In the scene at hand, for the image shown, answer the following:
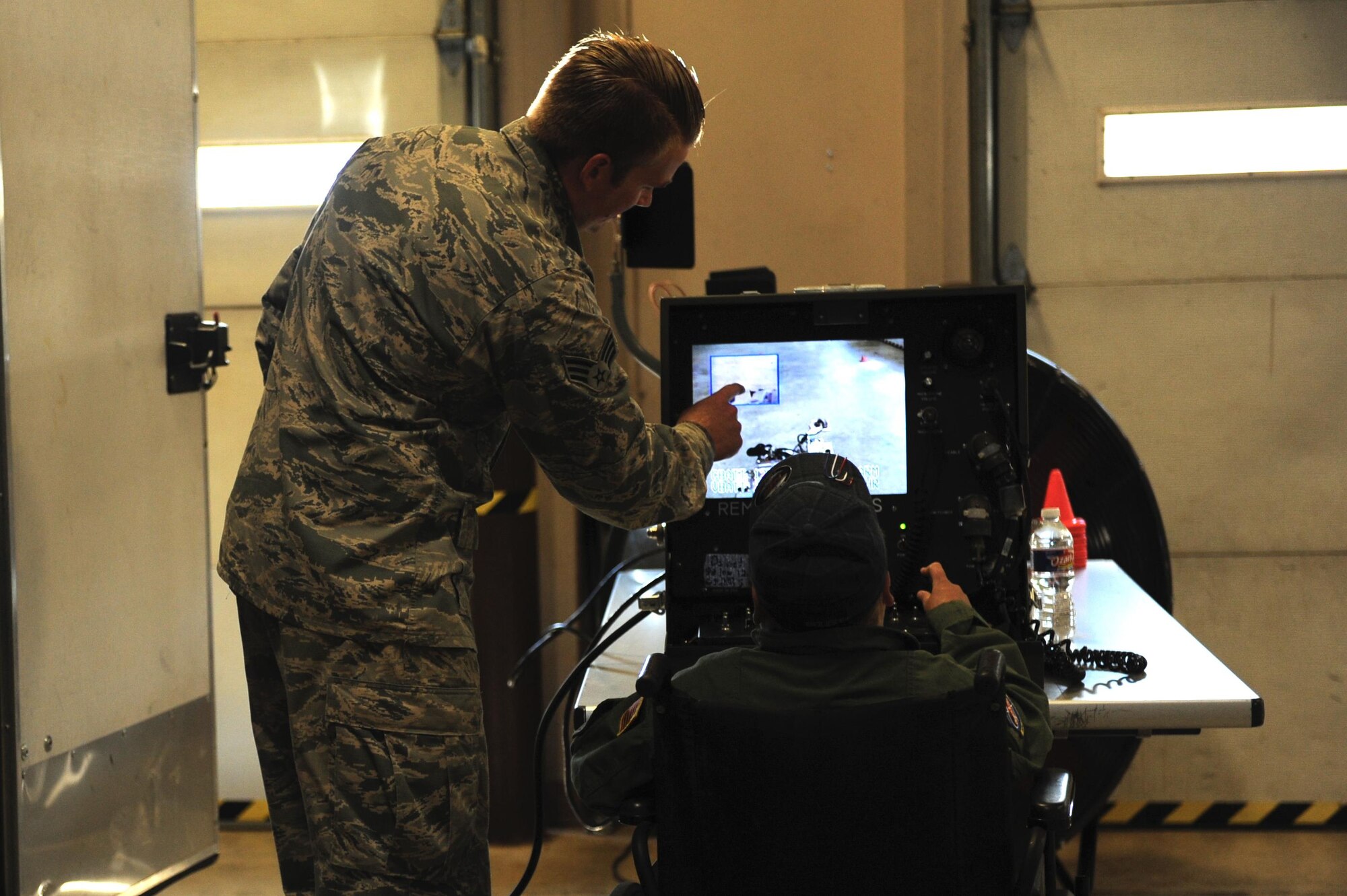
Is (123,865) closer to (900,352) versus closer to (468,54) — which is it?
(900,352)

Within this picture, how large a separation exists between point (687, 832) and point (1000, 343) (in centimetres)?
93

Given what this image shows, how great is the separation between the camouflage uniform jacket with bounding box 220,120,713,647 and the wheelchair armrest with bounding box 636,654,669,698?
0.30 m

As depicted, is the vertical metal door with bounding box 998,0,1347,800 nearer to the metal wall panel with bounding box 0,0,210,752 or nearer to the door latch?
the door latch

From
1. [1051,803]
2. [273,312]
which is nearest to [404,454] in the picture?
[273,312]

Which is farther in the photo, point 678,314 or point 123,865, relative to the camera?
point 123,865

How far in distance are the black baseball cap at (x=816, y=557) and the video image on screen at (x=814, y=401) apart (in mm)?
472

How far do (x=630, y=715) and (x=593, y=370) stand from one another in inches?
18.0

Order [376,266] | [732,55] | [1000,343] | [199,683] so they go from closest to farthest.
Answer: [376,266], [1000,343], [199,683], [732,55]

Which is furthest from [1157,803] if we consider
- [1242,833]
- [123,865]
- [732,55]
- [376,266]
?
[376,266]

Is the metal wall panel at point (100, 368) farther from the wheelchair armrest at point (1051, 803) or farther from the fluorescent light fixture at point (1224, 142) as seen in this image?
the fluorescent light fixture at point (1224, 142)

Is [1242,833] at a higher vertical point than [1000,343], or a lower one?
lower

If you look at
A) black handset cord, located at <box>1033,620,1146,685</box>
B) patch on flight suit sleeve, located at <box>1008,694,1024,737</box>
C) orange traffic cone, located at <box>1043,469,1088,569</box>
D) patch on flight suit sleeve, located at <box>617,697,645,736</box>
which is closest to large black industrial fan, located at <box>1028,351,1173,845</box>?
orange traffic cone, located at <box>1043,469,1088,569</box>

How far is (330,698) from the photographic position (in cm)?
169

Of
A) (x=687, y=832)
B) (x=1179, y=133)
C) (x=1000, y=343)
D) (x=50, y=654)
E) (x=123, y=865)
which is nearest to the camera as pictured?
(x=687, y=832)
